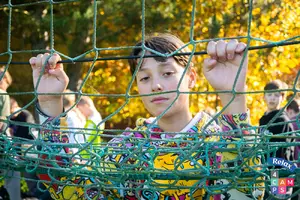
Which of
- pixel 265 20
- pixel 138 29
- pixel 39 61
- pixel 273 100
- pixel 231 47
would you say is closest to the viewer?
pixel 231 47

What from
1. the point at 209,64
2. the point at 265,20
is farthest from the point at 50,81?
the point at 265,20

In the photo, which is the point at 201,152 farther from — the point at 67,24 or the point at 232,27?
the point at 232,27

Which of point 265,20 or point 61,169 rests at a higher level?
point 265,20

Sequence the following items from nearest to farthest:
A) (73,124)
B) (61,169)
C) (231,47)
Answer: (231,47) → (61,169) → (73,124)

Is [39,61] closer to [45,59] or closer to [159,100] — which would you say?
[45,59]

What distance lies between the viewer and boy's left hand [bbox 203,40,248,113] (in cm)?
162

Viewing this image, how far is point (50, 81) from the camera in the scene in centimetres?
190

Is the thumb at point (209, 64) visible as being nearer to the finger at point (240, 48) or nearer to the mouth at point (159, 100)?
the finger at point (240, 48)

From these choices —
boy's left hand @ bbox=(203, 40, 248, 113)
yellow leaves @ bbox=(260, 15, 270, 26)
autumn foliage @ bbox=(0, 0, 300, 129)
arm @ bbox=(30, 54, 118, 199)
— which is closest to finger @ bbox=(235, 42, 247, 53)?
boy's left hand @ bbox=(203, 40, 248, 113)

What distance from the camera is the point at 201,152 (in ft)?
5.62

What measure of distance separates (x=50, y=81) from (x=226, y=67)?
52cm

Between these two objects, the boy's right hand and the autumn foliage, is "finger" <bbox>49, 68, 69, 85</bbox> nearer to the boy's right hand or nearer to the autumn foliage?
the boy's right hand

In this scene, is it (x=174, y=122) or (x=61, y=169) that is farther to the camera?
(x=174, y=122)

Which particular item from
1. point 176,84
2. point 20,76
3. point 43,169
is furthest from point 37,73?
point 20,76
